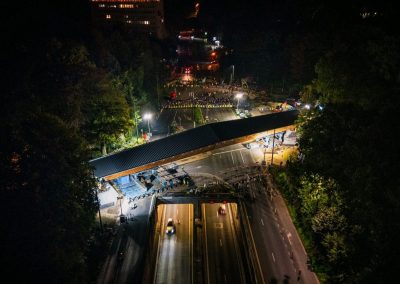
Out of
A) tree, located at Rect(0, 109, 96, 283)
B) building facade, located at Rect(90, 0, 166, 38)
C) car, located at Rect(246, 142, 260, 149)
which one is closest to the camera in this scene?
tree, located at Rect(0, 109, 96, 283)

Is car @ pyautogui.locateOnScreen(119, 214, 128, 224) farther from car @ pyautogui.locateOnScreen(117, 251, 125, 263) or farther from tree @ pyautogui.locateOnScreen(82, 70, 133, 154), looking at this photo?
tree @ pyautogui.locateOnScreen(82, 70, 133, 154)

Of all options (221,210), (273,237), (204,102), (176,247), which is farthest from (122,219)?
(204,102)

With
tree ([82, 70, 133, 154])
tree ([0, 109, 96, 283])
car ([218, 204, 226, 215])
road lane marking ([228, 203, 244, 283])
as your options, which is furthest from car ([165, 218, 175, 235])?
tree ([82, 70, 133, 154])

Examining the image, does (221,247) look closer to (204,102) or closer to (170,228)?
(170,228)

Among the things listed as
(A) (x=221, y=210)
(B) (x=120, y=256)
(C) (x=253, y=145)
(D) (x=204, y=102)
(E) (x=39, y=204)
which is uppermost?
(D) (x=204, y=102)

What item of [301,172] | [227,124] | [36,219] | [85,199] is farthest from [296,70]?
[36,219]

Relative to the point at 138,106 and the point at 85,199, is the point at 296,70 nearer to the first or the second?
the point at 138,106

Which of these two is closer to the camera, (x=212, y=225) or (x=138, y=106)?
(x=212, y=225)
